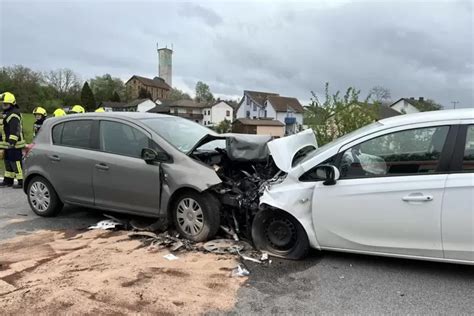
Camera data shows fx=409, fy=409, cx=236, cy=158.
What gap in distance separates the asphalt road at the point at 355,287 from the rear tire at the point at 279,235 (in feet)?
0.43

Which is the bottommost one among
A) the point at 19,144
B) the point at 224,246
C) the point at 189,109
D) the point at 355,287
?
the point at 355,287

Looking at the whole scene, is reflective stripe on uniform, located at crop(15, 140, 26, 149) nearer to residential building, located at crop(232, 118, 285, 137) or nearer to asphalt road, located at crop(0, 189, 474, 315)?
asphalt road, located at crop(0, 189, 474, 315)

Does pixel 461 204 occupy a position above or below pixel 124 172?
below

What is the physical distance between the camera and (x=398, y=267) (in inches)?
167

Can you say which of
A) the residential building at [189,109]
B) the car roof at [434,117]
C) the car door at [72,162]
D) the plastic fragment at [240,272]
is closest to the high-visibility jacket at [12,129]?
the car door at [72,162]

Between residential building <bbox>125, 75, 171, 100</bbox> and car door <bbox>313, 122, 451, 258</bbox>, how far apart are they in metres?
125

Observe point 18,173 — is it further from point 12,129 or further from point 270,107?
point 270,107

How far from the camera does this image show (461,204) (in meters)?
3.65

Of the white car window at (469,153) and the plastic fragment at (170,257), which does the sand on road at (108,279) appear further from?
the white car window at (469,153)

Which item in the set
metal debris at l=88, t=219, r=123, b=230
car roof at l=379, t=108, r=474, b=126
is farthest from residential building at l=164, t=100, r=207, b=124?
car roof at l=379, t=108, r=474, b=126

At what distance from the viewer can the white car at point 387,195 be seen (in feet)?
12.3

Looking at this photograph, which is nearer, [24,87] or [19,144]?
[19,144]

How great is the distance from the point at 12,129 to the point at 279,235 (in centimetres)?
741

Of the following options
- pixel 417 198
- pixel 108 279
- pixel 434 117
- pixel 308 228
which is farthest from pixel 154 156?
pixel 434 117
